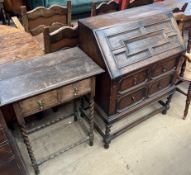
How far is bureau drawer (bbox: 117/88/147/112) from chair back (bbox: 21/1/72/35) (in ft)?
3.42

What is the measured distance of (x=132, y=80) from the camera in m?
1.71

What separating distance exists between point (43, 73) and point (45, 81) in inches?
3.7

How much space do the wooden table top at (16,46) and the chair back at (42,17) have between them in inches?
6.2

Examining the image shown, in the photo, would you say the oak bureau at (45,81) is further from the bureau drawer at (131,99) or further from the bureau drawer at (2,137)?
the bureau drawer at (131,99)

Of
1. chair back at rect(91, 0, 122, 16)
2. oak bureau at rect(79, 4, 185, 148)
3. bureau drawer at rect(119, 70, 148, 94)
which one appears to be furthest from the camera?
chair back at rect(91, 0, 122, 16)

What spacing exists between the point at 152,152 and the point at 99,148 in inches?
19.6

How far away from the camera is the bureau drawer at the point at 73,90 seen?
1.43 m

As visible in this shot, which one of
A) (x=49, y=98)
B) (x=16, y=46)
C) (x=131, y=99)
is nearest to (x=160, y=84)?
(x=131, y=99)

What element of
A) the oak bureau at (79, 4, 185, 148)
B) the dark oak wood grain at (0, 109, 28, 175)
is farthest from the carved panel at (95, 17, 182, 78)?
the dark oak wood grain at (0, 109, 28, 175)

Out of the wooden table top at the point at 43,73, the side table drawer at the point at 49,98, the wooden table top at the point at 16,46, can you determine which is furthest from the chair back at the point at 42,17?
the side table drawer at the point at 49,98

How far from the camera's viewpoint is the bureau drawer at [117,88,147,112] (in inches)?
70.2

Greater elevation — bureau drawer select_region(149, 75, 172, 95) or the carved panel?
the carved panel

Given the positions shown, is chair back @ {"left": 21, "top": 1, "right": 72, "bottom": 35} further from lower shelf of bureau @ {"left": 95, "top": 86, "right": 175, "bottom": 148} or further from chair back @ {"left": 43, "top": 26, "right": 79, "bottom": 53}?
lower shelf of bureau @ {"left": 95, "top": 86, "right": 175, "bottom": 148}

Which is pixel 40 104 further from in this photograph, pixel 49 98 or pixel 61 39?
pixel 61 39
